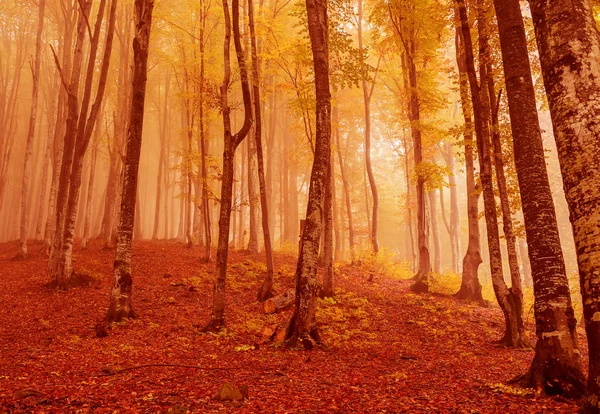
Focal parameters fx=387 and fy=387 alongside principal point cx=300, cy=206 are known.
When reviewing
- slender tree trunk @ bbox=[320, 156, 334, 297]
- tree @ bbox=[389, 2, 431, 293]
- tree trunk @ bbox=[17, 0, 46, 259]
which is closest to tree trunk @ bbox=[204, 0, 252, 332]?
slender tree trunk @ bbox=[320, 156, 334, 297]

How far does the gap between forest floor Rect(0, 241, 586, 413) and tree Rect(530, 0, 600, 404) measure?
75.0 inches

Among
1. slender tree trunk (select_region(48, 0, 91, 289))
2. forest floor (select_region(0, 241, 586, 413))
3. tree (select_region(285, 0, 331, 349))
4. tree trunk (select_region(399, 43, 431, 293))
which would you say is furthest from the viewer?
tree trunk (select_region(399, 43, 431, 293))

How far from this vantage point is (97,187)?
43.0 metres

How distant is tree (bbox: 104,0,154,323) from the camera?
30.3 feet

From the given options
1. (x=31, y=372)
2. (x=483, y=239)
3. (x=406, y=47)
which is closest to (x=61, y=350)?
(x=31, y=372)

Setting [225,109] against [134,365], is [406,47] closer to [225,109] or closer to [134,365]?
[225,109]

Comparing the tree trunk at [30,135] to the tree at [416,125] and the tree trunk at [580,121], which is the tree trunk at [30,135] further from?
the tree trunk at [580,121]

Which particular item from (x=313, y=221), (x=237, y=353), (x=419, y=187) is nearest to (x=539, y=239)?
(x=313, y=221)

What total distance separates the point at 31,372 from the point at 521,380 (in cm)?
726

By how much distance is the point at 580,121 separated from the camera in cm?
348

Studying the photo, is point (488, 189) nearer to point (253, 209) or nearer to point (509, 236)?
point (509, 236)

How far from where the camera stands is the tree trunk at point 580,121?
3.40 meters

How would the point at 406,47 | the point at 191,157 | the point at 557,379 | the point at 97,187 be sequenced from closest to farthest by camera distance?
1. the point at 557,379
2. the point at 406,47
3. the point at 191,157
4. the point at 97,187

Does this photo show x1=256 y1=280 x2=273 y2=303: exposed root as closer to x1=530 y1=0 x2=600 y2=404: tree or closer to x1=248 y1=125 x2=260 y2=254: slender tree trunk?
x1=248 y1=125 x2=260 y2=254: slender tree trunk
